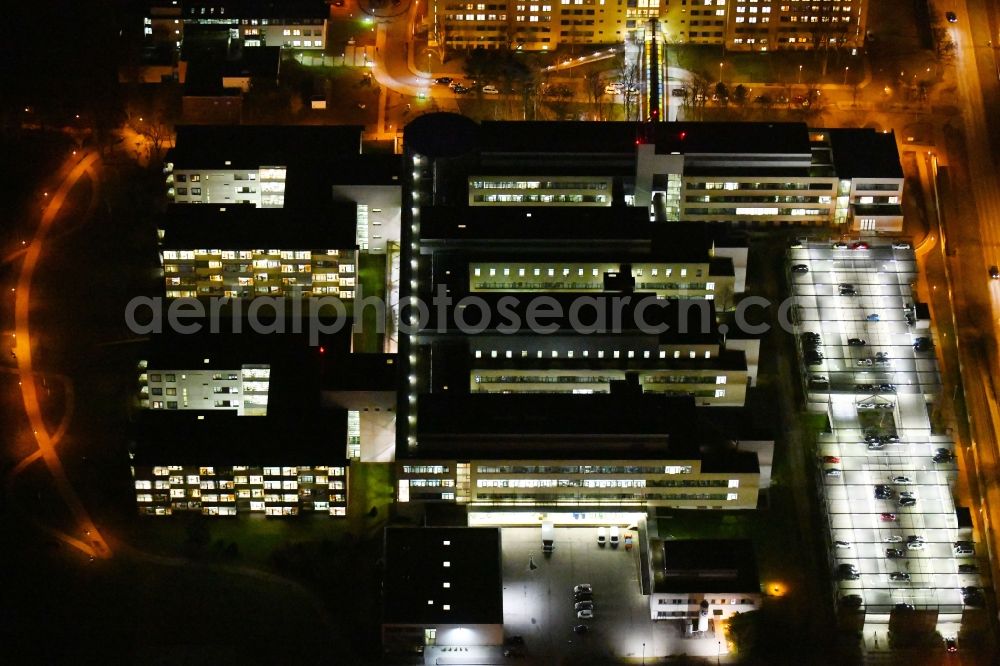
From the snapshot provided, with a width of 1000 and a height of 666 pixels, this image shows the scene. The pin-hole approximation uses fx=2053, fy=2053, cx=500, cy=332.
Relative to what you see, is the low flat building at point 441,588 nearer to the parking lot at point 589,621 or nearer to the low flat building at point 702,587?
the parking lot at point 589,621

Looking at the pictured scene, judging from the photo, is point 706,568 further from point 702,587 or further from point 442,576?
point 442,576

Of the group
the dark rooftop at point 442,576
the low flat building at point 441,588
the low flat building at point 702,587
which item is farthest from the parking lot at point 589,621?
the dark rooftop at point 442,576

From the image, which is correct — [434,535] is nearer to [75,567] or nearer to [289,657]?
[289,657]

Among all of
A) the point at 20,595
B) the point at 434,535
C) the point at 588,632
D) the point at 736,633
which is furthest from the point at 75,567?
the point at 736,633

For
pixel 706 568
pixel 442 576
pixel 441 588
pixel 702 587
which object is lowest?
pixel 702 587

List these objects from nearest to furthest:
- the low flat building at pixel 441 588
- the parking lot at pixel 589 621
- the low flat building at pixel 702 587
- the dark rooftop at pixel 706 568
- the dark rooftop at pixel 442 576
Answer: the low flat building at pixel 441 588
the dark rooftop at pixel 442 576
the parking lot at pixel 589 621
the low flat building at pixel 702 587
the dark rooftop at pixel 706 568

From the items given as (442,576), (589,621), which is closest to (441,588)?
(442,576)
